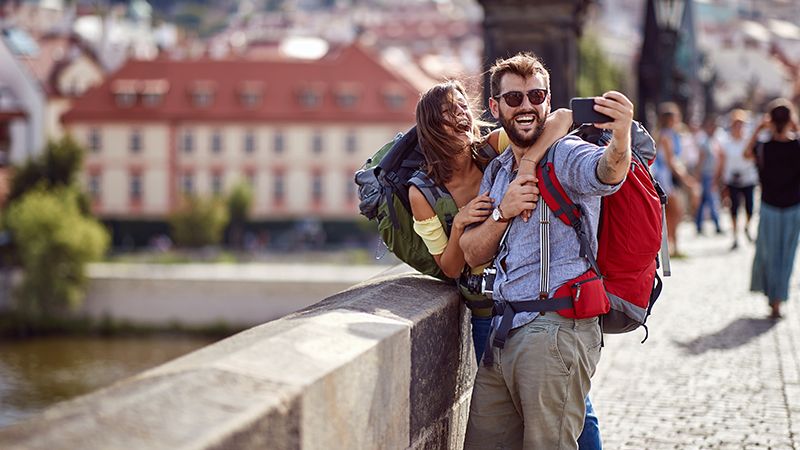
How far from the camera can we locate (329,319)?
3.09 metres

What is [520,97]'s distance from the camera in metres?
3.40

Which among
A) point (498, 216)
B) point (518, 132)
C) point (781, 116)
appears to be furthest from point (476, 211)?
point (781, 116)

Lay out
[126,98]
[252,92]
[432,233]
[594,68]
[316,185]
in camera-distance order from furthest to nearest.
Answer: [316,185] < [252,92] < [126,98] < [594,68] < [432,233]

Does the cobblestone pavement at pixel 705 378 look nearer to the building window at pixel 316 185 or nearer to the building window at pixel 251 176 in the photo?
the building window at pixel 316 185

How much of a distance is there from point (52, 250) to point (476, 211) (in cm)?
4383

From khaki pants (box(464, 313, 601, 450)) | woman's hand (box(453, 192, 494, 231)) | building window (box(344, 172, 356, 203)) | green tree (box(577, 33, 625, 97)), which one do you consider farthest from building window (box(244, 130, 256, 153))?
khaki pants (box(464, 313, 601, 450))

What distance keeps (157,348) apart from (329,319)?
3901 centimetres

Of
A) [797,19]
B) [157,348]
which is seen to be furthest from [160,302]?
[797,19]

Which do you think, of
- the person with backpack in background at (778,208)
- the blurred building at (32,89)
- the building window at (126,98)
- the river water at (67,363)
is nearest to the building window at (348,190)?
the building window at (126,98)

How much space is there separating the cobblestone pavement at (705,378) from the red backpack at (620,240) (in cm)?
144

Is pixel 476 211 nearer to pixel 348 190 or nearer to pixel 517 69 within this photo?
pixel 517 69

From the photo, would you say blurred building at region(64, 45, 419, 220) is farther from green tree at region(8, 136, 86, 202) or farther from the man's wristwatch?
the man's wristwatch

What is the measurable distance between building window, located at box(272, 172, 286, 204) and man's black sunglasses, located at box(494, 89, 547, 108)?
196 feet

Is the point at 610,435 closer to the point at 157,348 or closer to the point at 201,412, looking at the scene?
the point at 201,412
